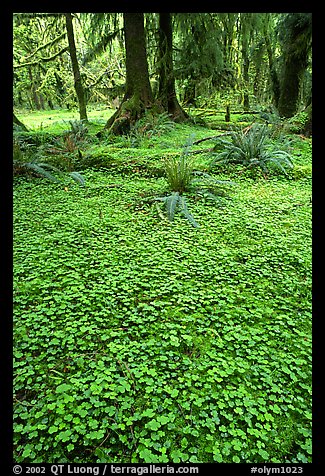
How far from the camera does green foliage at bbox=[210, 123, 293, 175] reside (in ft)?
17.4

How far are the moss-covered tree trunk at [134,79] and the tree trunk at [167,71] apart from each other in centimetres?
104

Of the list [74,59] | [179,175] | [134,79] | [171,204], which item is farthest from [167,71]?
[171,204]

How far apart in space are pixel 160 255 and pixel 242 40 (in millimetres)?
8125

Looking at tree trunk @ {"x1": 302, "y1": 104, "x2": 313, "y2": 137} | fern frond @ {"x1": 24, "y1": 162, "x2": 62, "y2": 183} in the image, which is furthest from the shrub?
tree trunk @ {"x1": 302, "y1": 104, "x2": 313, "y2": 137}

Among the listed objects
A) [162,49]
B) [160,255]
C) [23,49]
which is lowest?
[160,255]

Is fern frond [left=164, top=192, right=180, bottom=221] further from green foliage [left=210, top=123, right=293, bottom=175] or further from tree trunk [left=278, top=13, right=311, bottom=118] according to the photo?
tree trunk [left=278, top=13, right=311, bottom=118]

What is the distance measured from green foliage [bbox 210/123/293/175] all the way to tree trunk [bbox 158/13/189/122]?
12.5ft

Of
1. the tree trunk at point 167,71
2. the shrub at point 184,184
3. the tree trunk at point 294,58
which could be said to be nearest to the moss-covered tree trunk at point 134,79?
the tree trunk at point 167,71

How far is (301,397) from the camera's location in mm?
1844

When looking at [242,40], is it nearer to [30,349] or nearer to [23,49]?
[30,349]

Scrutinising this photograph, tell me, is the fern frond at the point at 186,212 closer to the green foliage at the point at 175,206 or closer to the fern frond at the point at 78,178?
the green foliage at the point at 175,206

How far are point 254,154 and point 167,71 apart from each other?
483 centimetres
